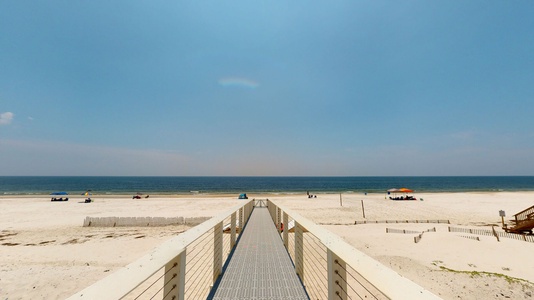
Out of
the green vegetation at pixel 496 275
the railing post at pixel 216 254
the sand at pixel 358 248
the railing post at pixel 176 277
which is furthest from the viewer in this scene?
the sand at pixel 358 248

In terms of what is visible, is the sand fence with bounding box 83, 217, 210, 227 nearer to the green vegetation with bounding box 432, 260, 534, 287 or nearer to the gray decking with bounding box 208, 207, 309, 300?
the gray decking with bounding box 208, 207, 309, 300

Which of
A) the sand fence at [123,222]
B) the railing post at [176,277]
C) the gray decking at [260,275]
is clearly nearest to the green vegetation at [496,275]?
the gray decking at [260,275]

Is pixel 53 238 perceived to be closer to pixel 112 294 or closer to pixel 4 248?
pixel 4 248

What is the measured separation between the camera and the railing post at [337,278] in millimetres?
2408

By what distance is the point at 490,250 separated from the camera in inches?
419

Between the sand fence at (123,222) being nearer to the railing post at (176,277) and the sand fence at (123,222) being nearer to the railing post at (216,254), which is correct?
the railing post at (216,254)

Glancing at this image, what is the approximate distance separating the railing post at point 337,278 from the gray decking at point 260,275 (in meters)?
1.29

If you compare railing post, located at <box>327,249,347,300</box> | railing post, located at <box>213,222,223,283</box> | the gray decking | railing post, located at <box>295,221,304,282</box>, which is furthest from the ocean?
railing post, located at <box>327,249,347,300</box>

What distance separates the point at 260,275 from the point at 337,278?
2.36m

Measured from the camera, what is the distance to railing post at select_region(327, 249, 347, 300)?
241 centimetres

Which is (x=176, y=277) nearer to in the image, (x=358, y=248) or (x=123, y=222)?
(x=358, y=248)

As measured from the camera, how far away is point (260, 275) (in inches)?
172

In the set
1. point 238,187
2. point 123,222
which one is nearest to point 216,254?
point 123,222

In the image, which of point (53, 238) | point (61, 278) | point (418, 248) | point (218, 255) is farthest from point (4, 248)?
point (418, 248)
